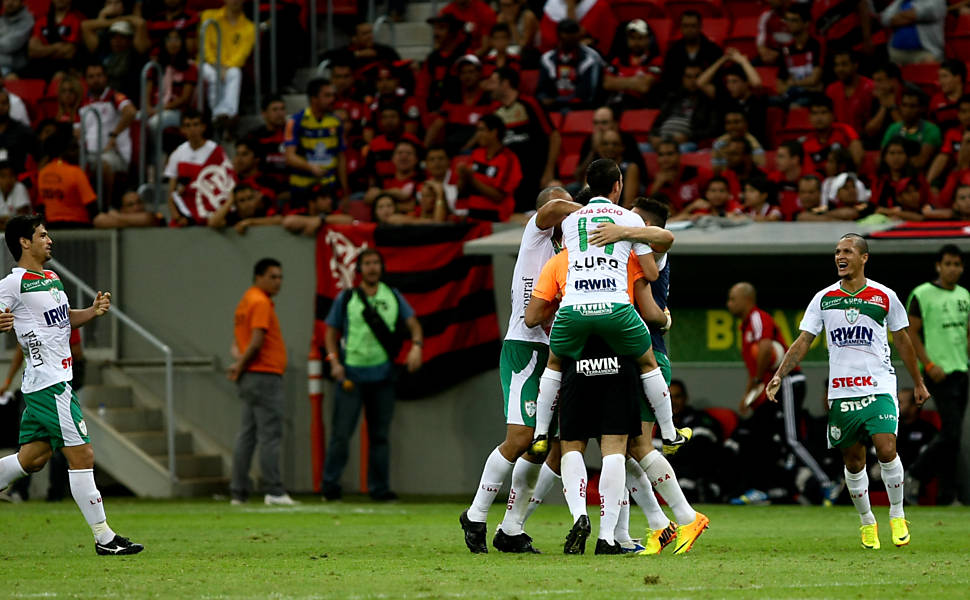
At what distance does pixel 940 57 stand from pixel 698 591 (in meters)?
12.9

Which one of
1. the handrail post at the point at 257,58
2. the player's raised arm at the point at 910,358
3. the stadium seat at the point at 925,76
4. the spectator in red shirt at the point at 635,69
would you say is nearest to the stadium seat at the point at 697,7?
the spectator in red shirt at the point at 635,69

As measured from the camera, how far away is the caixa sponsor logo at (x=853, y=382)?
33.7ft

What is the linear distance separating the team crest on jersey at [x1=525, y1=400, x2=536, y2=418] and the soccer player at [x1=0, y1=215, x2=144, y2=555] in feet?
8.52

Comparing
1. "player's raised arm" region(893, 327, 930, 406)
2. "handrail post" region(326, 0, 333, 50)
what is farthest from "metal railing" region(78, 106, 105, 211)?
"player's raised arm" region(893, 327, 930, 406)

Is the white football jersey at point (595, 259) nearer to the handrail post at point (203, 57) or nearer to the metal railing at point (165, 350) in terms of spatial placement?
the metal railing at point (165, 350)

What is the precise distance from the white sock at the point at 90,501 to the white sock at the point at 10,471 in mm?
368

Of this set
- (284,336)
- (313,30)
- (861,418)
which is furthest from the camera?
(313,30)

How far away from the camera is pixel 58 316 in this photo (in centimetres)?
977

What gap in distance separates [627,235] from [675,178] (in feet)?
27.2

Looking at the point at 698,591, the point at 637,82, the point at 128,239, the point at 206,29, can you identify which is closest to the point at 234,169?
the point at 128,239

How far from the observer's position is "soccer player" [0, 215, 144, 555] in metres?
9.56

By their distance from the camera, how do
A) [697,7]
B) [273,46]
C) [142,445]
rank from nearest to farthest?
[142,445], [697,7], [273,46]

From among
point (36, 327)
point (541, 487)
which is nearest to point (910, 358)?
point (541, 487)

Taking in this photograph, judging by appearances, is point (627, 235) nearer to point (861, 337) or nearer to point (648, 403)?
point (648, 403)
